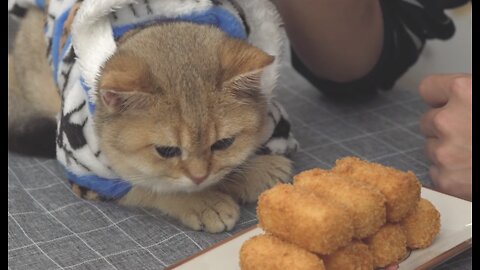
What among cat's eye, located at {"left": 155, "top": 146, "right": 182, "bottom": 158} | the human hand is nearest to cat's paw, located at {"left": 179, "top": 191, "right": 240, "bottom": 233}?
cat's eye, located at {"left": 155, "top": 146, "right": 182, "bottom": 158}

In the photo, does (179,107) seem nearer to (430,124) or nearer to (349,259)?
(349,259)

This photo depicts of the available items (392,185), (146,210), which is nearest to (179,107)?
(146,210)

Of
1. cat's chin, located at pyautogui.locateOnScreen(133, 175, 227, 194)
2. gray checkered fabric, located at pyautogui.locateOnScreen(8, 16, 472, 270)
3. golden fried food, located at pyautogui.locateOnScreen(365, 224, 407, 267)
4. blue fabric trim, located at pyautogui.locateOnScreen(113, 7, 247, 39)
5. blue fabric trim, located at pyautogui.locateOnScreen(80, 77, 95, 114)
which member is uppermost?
blue fabric trim, located at pyautogui.locateOnScreen(113, 7, 247, 39)

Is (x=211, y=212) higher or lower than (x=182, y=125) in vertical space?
lower

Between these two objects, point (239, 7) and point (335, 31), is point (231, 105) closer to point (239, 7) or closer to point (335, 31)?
point (239, 7)

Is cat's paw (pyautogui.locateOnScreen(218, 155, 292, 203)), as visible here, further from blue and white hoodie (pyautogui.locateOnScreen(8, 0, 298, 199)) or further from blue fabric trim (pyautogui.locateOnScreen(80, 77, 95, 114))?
blue fabric trim (pyautogui.locateOnScreen(80, 77, 95, 114))
